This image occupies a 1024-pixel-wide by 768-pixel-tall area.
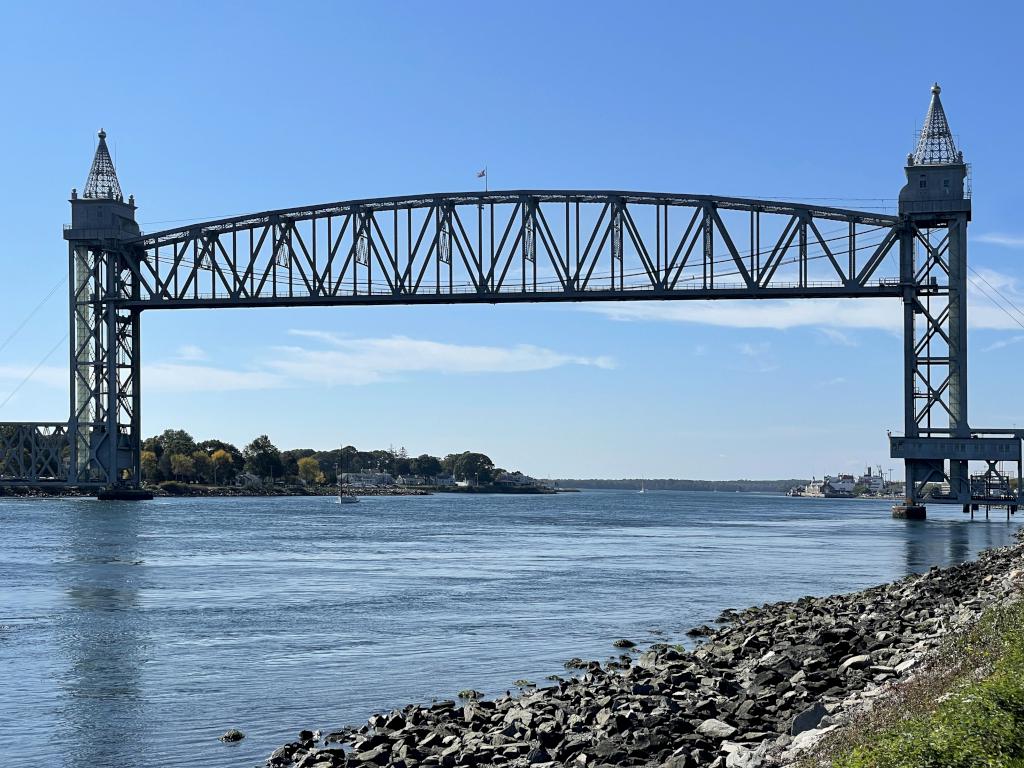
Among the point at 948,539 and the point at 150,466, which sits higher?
the point at 150,466

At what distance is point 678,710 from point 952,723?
6361 millimetres

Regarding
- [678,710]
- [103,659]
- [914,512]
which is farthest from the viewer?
[914,512]

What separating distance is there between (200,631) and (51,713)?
9.66m

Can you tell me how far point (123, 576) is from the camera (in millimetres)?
44562

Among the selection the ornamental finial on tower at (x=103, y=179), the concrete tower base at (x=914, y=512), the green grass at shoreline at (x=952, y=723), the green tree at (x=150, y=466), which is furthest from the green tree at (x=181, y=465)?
the green grass at shoreline at (x=952, y=723)

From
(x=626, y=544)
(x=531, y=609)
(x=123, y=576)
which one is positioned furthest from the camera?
(x=626, y=544)

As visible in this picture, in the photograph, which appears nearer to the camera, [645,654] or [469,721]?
[469,721]

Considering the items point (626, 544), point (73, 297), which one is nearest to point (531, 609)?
point (626, 544)

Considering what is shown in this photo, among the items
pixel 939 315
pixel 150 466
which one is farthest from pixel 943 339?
pixel 150 466

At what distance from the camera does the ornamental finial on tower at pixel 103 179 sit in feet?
357

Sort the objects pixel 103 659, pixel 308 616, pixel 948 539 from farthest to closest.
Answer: pixel 948 539 < pixel 308 616 < pixel 103 659

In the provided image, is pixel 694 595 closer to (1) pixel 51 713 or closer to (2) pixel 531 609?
(2) pixel 531 609

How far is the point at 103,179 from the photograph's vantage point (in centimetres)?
10969

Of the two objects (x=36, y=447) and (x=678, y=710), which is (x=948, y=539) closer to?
(x=678, y=710)
